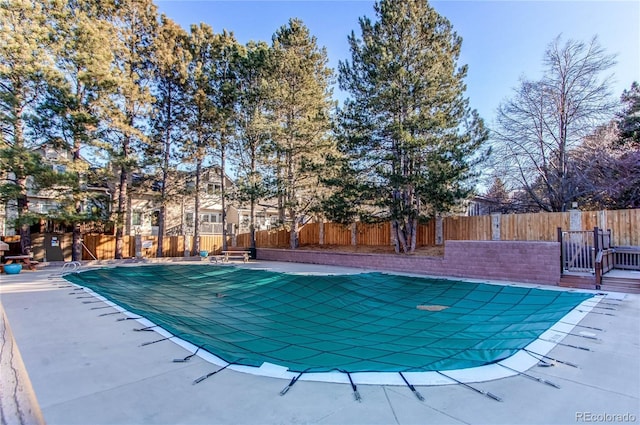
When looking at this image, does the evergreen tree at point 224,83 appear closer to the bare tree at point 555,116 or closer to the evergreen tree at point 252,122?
the evergreen tree at point 252,122

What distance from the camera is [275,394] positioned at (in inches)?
109

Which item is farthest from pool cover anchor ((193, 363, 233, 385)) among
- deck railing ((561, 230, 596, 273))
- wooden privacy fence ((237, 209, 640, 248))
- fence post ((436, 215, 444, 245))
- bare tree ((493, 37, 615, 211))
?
bare tree ((493, 37, 615, 211))

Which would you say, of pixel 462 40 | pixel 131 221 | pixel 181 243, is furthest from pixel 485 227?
pixel 131 221

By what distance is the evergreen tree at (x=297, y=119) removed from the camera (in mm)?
15391

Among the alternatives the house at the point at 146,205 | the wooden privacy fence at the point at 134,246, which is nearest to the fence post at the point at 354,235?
the house at the point at 146,205

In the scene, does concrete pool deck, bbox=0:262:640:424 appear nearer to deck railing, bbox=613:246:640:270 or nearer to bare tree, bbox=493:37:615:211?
deck railing, bbox=613:246:640:270

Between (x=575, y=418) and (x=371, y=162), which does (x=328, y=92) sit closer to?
(x=371, y=162)

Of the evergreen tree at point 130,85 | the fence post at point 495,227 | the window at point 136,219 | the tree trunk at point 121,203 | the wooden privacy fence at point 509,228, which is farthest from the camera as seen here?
the window at point 136,219

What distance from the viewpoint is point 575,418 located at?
96.7 inches

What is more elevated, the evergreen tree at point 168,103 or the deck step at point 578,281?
the evergreen tree at point 168,103

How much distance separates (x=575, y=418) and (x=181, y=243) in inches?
759

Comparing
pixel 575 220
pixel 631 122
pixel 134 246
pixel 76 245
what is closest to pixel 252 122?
pixel 134 246

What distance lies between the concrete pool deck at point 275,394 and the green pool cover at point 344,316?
0.43m

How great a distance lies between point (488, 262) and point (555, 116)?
7.71 meters
